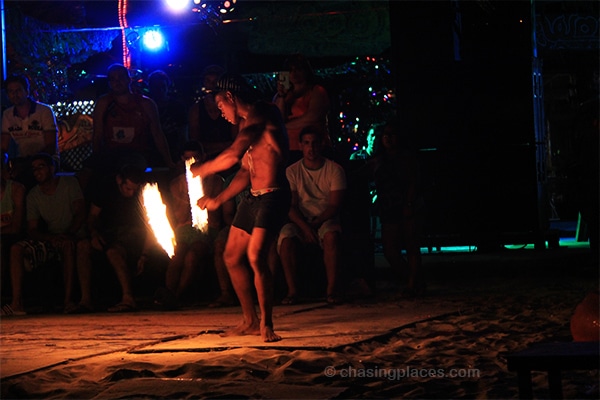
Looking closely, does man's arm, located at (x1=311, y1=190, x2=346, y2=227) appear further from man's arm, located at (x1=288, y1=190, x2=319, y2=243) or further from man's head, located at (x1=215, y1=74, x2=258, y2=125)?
man's head, located at (x1=215, y1=74, x2=258, y2=125)

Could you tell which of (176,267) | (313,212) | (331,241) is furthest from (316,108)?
(176,267)

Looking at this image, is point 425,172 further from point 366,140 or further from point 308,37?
point 308,37

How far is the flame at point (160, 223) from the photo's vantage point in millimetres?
10273

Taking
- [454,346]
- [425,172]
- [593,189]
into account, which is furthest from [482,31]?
[454,346]

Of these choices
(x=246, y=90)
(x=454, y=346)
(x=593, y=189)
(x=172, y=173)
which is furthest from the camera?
(x=593, y=189)

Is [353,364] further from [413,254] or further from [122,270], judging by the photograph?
[122,270]

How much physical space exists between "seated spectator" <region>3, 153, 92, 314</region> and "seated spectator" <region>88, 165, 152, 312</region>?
187 mm

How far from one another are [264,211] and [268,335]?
106 cm

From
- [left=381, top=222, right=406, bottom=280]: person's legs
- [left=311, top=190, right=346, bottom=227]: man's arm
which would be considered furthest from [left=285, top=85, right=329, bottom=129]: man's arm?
[left=381, top=222, right=406, bottom=280]: person's legs

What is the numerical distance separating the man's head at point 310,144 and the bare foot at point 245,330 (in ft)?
10.5

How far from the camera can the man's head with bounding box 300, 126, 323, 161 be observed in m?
11.2

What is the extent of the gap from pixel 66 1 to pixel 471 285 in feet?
28.0

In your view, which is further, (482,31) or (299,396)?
(482,31)

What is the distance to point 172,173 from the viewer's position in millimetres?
11883
